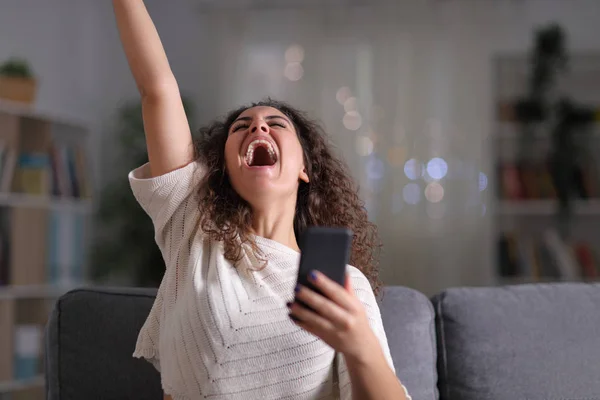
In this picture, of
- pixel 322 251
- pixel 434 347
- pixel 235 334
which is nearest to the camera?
pixel 322 251

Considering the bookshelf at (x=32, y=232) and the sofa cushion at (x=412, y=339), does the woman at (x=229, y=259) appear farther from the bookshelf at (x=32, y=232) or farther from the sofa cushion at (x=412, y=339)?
the bookshelf at (x=32, y=232)

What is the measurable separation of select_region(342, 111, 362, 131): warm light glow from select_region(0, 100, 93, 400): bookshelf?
5.27 ft

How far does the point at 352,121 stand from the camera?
506 cm

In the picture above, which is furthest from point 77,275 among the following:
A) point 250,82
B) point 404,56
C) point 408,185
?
point 404,56

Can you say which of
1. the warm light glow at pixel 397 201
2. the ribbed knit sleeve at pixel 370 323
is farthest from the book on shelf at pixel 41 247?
the ribbed knit sleeve at pixel 370 323

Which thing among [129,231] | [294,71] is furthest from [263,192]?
[294,71]

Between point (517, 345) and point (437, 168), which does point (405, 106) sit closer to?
point (437, 168)

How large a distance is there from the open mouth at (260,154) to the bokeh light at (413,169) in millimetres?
3635

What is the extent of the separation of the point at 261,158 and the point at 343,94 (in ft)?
12.1

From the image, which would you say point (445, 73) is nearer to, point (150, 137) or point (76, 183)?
point (76, 183)

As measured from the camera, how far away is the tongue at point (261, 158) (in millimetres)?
1435

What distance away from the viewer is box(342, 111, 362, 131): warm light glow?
5059 millimetres

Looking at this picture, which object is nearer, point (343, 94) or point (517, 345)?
point (517, 345)

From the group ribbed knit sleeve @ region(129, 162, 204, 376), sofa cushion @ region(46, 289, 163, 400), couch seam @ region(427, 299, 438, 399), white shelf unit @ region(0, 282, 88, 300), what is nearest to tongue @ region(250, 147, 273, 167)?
ribbed knit sleeve @ region(129, 162, 204, 376)
